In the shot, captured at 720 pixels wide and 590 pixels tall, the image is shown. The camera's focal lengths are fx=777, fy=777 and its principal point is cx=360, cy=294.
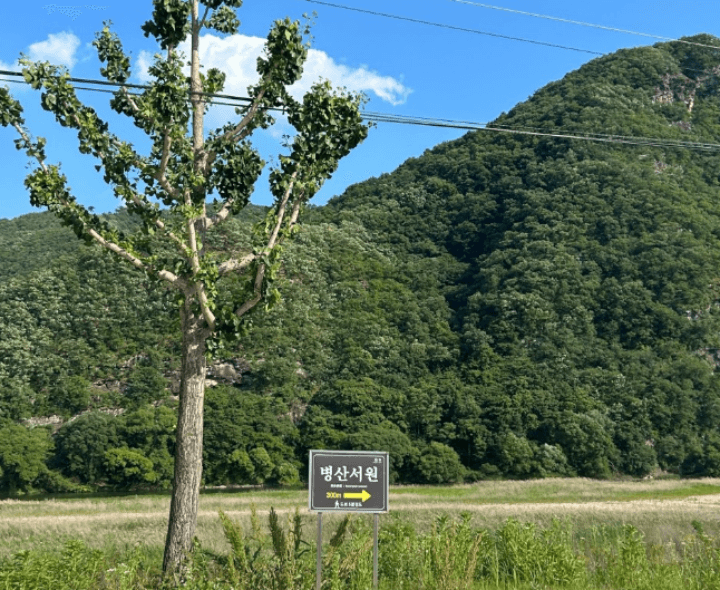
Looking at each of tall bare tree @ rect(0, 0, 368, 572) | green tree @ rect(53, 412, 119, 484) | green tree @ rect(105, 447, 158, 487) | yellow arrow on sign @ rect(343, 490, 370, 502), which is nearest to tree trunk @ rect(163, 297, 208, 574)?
tall bare tree @ rect(0, 0, 368, 572)

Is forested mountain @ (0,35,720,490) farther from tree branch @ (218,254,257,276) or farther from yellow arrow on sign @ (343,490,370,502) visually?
yellow arrow on sign @ (343,490,370,502)

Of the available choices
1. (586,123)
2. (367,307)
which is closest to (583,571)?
(367,307)

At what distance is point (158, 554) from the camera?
12.1 meters

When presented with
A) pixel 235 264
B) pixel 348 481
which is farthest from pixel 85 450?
pixel 348 481

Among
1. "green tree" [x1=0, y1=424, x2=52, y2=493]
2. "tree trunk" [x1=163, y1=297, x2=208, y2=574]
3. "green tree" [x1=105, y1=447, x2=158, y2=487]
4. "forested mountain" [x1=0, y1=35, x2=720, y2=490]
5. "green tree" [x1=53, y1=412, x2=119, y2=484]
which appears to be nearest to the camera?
"tree trunk" [x1=163, y1=297, x2=208, y2=574]

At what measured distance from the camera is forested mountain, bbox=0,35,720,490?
180 ft

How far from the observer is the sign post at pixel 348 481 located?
8141 mm

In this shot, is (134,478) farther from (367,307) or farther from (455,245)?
(455,245)

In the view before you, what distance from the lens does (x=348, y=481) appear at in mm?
8250

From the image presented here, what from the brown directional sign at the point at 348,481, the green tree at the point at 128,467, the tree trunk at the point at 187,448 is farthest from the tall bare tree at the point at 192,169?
the green tree at the point at 128,467

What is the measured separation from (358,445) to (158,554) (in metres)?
43.1

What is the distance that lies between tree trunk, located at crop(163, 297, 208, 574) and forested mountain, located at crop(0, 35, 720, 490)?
126 feet

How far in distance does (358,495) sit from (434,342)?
64117 millimetres

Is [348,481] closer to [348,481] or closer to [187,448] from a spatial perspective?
[348,481]
